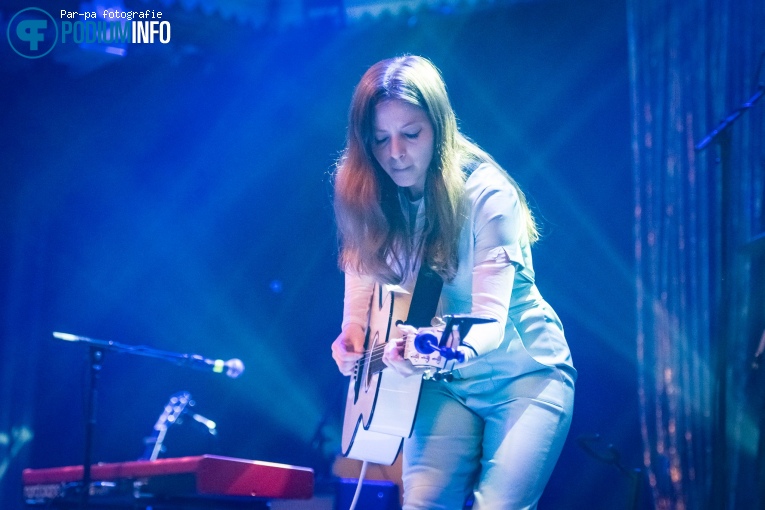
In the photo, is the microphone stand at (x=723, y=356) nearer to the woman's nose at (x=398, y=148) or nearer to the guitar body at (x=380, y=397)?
the guitar body at (x=380, y=397)

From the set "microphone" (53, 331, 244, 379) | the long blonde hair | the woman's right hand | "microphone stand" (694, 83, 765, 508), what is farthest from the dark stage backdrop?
the long blonde hair

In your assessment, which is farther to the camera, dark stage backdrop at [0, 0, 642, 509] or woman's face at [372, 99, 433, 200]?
dark stage backdrop at [0, 0, 642, 509]

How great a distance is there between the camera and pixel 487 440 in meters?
2.26

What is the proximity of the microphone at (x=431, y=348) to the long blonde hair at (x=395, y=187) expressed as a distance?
0.99ft

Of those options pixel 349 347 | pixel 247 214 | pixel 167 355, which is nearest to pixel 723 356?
pixel 349 347

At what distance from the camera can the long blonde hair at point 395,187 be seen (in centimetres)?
233

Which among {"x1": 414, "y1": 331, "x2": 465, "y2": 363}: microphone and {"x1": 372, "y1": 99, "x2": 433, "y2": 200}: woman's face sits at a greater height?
{"x1": 372, "y1": 99, "x2": 433, "y2": 200}: woman's face

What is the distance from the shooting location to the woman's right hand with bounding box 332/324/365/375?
265 centimetres

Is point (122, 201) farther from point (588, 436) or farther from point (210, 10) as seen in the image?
point (588, 436)

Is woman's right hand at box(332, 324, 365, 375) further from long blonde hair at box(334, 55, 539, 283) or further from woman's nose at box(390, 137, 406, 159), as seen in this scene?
woman's nose at box(390, 137, 406, 159)

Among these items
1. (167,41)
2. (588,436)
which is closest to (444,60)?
(167,41)

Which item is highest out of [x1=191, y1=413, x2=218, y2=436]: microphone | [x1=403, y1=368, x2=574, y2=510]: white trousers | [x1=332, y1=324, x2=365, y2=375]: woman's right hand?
[x1=332, y1=324, x2=365, y2=375]: woman's right hand

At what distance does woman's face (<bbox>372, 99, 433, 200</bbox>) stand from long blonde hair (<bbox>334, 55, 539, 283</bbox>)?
0.02m

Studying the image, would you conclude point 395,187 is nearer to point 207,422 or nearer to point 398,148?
point 398,148
